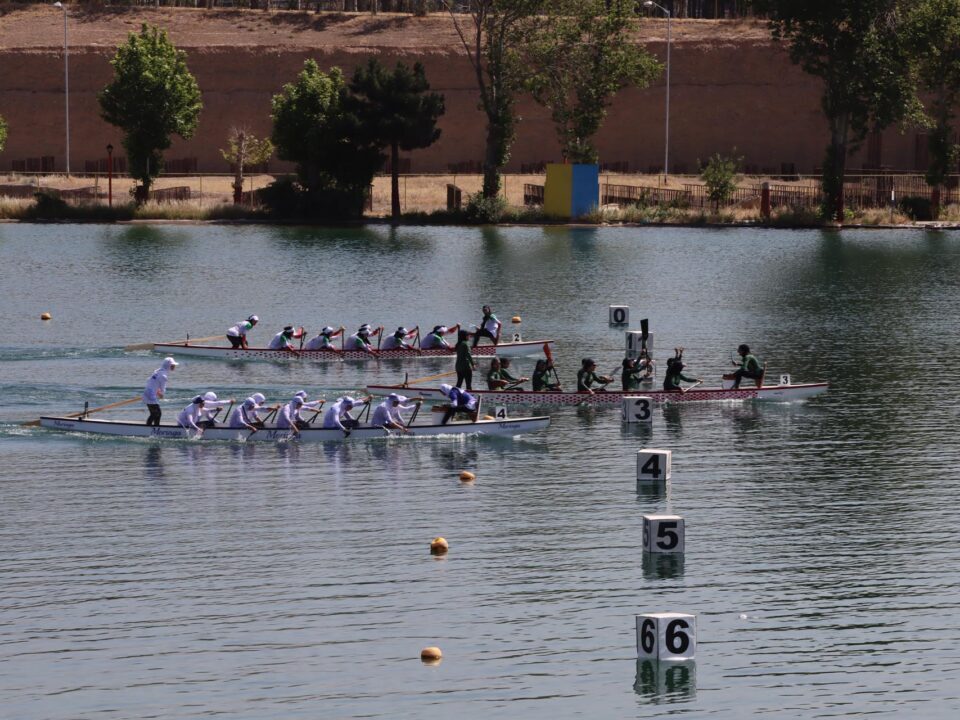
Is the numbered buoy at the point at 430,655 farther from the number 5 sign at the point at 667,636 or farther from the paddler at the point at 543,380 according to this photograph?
the paddler at the point at 543,380

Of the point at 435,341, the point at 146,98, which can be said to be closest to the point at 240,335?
the point at 435,341

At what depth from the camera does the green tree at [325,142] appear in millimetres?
109812

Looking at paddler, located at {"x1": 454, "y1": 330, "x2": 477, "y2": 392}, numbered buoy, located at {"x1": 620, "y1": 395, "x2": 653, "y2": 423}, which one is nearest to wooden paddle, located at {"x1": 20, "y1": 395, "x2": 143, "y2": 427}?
paddler, located at {"x1": 454, "y1": 330, "x2": 477, "y2": 392}

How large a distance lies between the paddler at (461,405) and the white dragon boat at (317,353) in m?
13.3

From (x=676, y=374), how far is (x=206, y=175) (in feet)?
301

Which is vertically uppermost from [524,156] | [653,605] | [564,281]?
[524,156]

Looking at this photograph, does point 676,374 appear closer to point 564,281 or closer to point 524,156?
point 564,281

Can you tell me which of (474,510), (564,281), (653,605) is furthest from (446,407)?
(564,281)

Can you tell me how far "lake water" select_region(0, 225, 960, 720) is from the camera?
28.3m

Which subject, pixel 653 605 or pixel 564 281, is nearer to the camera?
pixel 653 605

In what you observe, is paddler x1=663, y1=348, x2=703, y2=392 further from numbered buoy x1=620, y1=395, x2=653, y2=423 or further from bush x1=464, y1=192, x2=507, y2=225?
bush x1=464, y1=192, x2=507, y2=225

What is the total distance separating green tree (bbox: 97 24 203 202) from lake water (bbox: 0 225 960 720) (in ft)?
154

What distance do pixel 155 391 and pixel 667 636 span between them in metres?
22.0

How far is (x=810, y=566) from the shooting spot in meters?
34.9
